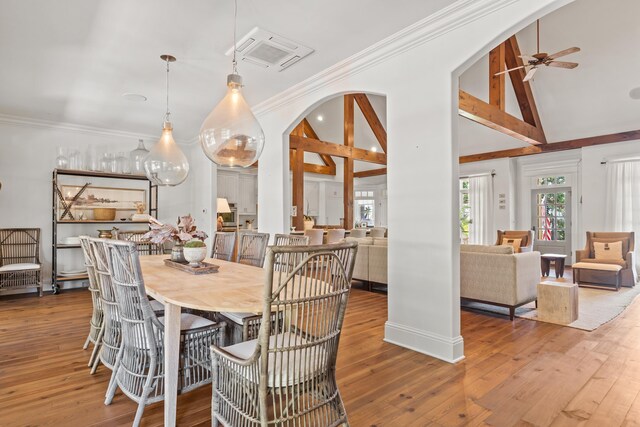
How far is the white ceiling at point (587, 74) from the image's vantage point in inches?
218

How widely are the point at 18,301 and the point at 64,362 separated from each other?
3.08 meters

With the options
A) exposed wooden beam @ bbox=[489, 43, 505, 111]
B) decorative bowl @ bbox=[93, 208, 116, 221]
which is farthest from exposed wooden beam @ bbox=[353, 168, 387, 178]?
decorative bowl @ bbox=[93, 208, 116, 221]

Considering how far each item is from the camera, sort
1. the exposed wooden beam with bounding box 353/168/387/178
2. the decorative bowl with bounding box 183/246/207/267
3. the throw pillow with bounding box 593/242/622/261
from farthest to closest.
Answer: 1. the exposed wooden beam with bounding box 353/168/387/178
2. the throw pillow with bounding box 593/242/622/261
3. the decorative bowl with bounding box 183/246/207/267

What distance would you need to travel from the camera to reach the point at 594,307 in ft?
14.7

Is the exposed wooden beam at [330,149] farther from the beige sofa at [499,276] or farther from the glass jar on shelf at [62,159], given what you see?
the beige sofa at [499,276]

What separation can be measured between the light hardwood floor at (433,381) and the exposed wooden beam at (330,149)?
181 inches

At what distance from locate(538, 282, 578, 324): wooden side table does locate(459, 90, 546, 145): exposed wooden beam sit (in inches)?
94.0

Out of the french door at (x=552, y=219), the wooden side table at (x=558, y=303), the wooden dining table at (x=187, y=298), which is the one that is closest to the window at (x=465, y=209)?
the french door at (x=552, y=219)

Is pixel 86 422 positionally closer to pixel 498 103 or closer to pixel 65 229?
pixel 65 229

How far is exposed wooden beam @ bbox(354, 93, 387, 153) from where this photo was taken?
941 centimetres

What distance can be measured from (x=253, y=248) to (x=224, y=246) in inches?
21.9

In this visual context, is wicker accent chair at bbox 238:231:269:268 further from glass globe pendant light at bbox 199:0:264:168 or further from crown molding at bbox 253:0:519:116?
crown molding at bbox 253:0:519:116

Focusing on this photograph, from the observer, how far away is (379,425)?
6.28 ft

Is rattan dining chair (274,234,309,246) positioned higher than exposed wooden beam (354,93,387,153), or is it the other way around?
exposed wooden beam (354,93,387,153)
